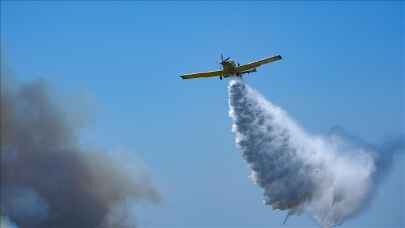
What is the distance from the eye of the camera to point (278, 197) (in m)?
99.2

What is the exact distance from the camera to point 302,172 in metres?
101

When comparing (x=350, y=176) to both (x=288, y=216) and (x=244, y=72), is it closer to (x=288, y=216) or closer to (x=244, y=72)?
(x=288, y=216)

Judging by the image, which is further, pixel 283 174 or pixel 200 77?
pixel 200 77

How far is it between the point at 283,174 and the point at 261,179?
3.07 m

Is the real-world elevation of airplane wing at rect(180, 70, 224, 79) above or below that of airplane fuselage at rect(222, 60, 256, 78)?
above

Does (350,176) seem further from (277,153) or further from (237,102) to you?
(237,102)

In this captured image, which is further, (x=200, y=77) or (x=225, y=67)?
(x=200, y=77)

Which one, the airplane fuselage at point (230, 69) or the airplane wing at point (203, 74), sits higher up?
the airplane wing at point (203, 74)

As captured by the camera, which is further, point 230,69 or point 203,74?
point 203,74

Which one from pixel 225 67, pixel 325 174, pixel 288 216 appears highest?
pixel 225 67

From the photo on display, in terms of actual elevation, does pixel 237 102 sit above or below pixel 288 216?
above

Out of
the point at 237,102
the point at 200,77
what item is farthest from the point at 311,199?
the point at 200,77

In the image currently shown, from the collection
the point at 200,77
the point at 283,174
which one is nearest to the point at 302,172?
the point at 283,174

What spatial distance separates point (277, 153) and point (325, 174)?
7.99 meters
